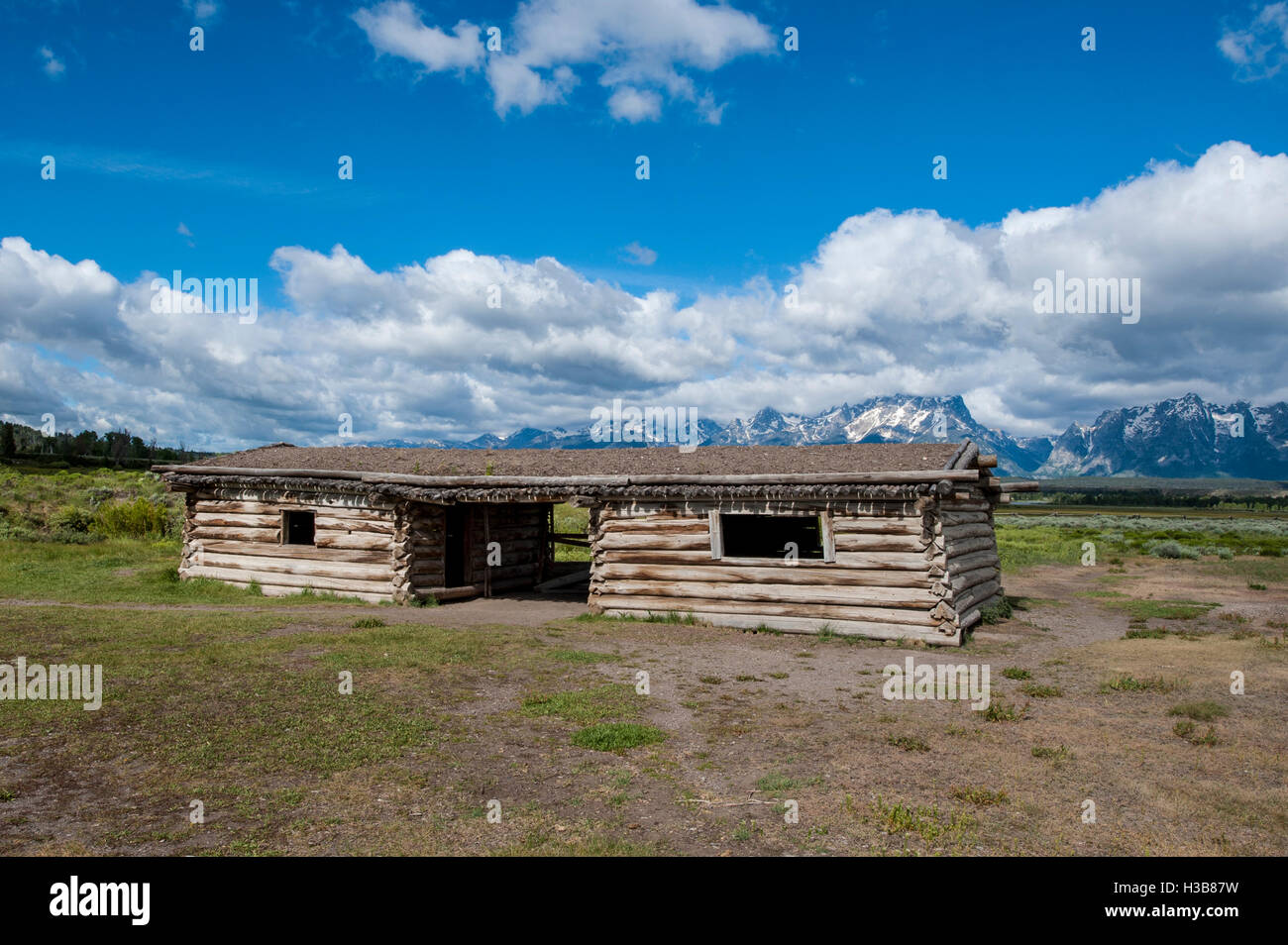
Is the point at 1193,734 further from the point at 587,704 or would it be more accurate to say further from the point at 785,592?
the point at 785,592

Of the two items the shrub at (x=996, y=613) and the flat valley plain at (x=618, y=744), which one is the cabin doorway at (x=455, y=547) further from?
the shrub at (x=996, y=613)

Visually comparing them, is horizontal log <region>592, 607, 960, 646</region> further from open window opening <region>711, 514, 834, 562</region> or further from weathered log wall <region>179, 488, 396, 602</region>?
weathered log wall <region>179, 488, 396, 602</region>

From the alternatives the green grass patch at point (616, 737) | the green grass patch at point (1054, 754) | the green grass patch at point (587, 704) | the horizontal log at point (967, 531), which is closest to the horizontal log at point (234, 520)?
the green grass patch at point (587, 704)

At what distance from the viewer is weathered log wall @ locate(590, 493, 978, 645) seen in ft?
46.3

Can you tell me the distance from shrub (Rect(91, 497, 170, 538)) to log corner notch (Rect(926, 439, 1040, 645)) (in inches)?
1099

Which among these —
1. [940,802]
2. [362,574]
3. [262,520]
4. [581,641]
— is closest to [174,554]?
[262,520]

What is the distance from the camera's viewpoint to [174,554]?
79.5 ft

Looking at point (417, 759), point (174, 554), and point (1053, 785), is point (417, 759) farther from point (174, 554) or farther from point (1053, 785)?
point (174, 554)

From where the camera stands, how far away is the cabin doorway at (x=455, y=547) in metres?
20.7

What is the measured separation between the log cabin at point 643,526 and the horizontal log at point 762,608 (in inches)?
1.1

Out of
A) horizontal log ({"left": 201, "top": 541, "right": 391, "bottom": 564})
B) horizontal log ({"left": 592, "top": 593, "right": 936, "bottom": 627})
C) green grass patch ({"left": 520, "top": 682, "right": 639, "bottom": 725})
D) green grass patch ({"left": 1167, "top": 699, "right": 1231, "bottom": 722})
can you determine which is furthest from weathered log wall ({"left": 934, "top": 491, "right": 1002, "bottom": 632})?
horizontal log ({"left": 201, "top": 541, "right": 391, "bottom": 564})
